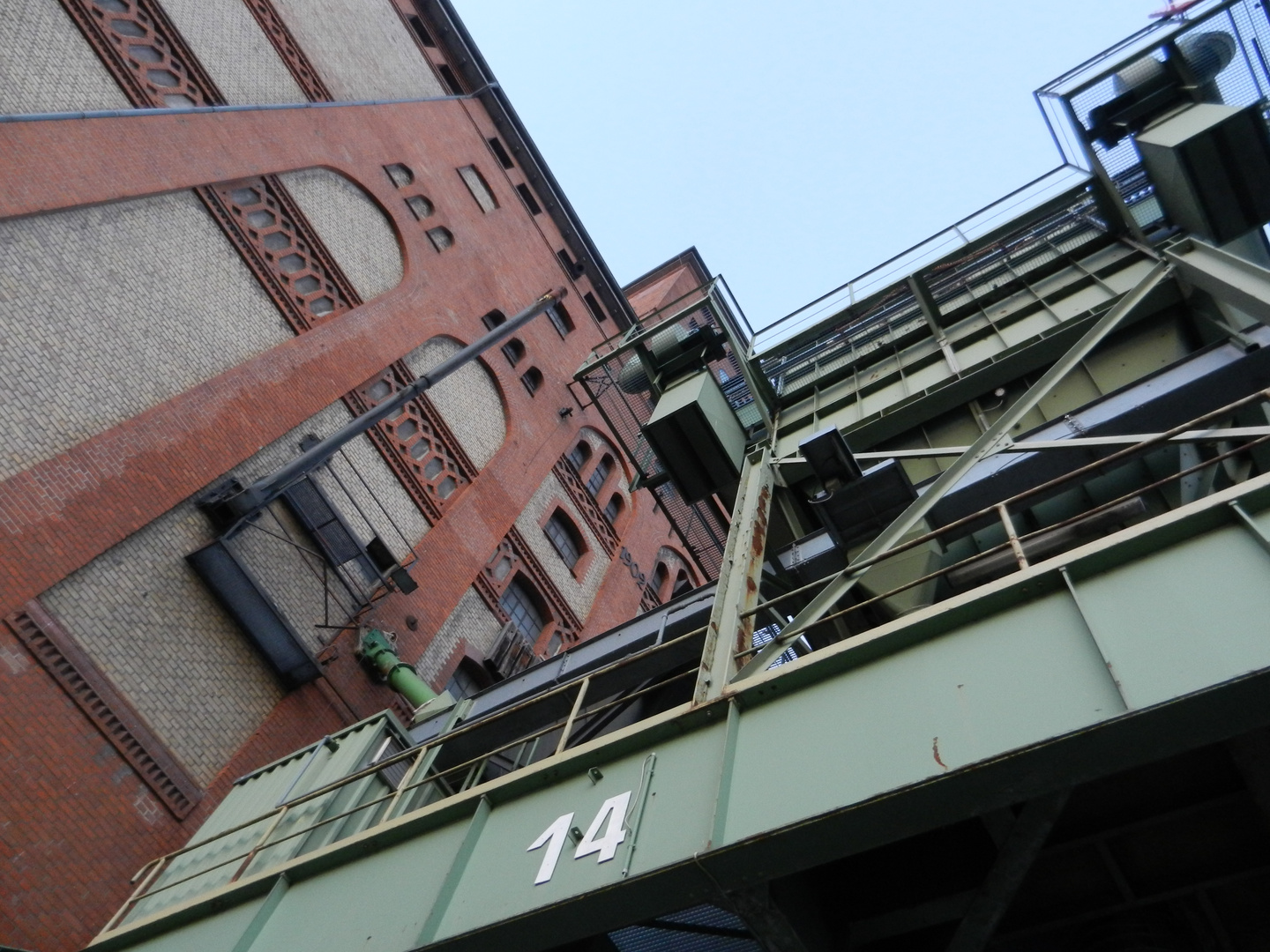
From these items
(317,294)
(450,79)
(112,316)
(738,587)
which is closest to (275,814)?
(738,587)

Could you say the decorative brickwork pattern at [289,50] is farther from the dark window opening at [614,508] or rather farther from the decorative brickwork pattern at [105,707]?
the decorative brickwork pattern at [105,707]

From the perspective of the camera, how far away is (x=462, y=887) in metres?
5.30

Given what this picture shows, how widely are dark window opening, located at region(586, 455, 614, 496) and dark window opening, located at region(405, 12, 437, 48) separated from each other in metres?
14.1

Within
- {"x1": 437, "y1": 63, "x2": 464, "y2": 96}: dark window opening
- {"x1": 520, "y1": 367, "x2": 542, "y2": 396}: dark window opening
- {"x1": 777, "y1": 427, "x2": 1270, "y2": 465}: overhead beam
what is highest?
{"x1": 437, "y1": 63, "x2": 464, "y2": 96}: dark window opening

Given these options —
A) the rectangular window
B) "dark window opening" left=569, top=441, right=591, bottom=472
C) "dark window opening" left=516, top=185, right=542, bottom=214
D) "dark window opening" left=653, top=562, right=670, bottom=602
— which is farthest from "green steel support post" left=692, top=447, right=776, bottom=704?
"dark window opening" left=516, top=185, right=542, bottom=214

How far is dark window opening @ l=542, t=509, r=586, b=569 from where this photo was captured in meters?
22.4

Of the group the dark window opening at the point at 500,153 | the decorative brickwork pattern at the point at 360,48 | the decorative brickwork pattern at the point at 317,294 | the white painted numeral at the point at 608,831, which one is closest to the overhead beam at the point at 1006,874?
the white painted numeral at the point at 608,831

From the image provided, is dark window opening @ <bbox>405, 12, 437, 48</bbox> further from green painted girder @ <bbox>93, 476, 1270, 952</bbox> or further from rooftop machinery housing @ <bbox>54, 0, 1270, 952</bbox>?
green painted girder @ <bbox>93, 476, 1270, 952</bbox>

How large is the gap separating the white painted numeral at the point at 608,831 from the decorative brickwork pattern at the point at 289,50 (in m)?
20.0

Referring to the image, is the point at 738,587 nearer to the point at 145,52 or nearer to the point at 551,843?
the point at 551,843

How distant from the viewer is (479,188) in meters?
27.2

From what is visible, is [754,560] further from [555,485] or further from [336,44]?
[336,44]

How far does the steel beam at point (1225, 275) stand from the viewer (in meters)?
6.66

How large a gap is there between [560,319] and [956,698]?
2516 centimetres
